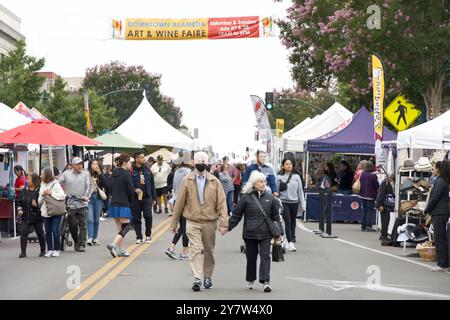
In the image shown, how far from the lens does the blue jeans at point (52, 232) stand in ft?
58.2

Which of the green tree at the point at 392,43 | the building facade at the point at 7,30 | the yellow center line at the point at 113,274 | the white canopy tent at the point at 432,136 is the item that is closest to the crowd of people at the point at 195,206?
the yellow center line at the point at 113,274

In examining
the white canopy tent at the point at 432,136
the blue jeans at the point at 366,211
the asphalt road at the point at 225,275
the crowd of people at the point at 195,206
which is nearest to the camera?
the asphalt road at the point at 225,275

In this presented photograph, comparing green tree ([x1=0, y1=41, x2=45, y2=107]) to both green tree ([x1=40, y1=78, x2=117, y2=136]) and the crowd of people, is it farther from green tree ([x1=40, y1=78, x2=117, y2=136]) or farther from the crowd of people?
the crowd of people

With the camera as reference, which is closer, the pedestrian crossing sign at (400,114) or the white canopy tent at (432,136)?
the white canopy tent at (432,136)

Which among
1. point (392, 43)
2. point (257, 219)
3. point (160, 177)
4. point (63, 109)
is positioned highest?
point (392, 43)

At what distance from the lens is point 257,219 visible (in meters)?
12.7

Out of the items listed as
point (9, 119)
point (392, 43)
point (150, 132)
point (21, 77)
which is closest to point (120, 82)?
point (21, 77)

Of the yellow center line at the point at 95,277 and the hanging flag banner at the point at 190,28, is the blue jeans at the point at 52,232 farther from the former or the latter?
the hanging flag banner at the point at 190,28

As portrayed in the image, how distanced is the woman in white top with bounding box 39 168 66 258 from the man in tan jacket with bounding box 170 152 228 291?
5021 millimetres

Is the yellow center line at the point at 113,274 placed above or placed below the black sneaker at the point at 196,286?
below

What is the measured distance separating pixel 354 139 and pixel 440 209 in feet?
48.6

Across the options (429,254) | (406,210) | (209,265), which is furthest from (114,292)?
(406,210)

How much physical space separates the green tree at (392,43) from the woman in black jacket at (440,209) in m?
17.1

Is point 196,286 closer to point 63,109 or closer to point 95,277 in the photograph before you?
point 95,277
